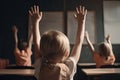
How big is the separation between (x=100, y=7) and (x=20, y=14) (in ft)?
6.54

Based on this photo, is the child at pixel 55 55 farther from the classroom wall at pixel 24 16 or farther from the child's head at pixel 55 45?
the classroom wall at pixel 24 16

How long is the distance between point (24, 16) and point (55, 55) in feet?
16.8

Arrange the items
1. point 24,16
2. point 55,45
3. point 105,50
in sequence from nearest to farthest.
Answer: point 55,45, point 105,50, point 24,16

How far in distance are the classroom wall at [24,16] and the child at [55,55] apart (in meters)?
4.80

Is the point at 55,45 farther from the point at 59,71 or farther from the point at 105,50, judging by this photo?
the point at 105,50

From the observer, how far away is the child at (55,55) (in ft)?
3.76

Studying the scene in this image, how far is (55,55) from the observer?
1163 millimetres

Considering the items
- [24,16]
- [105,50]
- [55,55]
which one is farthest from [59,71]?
[24,16]

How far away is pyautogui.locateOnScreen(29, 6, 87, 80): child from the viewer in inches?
45.2

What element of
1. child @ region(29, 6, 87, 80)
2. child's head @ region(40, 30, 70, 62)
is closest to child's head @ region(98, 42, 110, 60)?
child @ region(29, 6, 87, 80)

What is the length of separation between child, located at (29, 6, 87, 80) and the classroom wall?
480cm

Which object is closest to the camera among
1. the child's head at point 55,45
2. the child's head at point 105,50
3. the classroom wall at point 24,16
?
the child's head at point 55,45

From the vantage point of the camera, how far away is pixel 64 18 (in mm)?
6270

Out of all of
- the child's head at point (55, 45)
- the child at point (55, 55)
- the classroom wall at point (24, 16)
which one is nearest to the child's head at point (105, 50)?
the child at point (55, 55)
